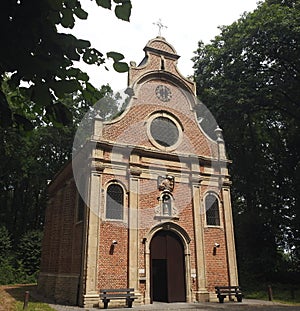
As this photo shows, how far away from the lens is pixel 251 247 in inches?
959

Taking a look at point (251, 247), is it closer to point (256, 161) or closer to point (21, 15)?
point (256, 161)

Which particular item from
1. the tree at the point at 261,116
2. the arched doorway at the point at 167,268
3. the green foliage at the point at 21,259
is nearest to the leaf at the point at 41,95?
the arched doorway at the point at 167,268

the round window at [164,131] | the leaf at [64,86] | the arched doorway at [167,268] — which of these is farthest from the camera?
the round window at [164,131]

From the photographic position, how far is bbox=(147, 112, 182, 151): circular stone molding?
17281mm

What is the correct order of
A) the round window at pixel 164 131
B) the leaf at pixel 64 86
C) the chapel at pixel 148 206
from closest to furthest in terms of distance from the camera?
the leaf at pixel 64 86
the chapel at pixel 148 206
the round window at pixel 164 131

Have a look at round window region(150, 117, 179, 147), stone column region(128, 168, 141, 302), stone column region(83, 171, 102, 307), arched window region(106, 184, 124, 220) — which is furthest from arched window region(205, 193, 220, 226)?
stone column region(83, 171, 102, 307)

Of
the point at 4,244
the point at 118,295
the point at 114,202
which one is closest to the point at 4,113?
the point at 118,295

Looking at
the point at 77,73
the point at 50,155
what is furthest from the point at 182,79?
the point at 50,155

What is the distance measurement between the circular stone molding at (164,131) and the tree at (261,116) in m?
5.12

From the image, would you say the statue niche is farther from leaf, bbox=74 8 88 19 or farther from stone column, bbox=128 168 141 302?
leaf, bbox=74 8 88 19

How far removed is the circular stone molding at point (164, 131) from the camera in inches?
680

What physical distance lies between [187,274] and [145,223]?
3.12 m

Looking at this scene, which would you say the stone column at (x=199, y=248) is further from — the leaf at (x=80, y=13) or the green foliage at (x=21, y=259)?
the green foliage at (x=21, y=259)

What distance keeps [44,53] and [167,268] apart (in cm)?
1400
